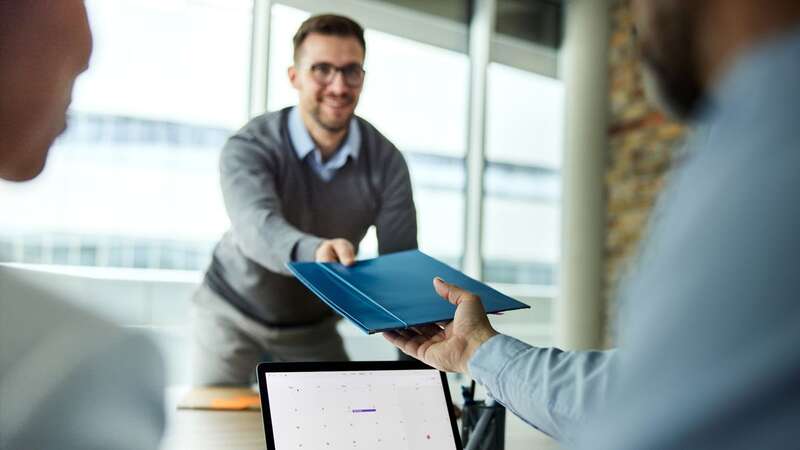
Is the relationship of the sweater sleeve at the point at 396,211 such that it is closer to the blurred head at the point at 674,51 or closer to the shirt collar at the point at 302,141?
the shirt collar at the point at 302,141

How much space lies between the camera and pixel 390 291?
1.33m

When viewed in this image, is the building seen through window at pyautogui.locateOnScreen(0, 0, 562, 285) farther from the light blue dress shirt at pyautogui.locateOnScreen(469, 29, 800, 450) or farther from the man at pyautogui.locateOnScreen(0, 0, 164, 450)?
the light blue dress shirt at pyautogui.locateOnScreen(469, 29, 800, 450)

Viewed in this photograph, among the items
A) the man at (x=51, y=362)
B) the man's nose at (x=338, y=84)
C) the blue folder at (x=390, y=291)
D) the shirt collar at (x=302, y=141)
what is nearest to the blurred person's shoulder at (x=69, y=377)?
the man at (x=51, y=362)

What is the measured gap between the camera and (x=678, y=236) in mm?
391

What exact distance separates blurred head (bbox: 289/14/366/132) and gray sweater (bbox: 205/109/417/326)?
98mm

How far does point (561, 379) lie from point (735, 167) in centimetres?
65

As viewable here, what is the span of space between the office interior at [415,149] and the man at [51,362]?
62mm

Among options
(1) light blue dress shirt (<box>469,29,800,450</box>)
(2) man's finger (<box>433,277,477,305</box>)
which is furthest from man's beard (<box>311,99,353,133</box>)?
(1) light blue dress shirt (<box>469,29,800,450</box>)

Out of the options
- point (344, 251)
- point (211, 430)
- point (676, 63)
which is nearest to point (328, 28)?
point (344, 251)

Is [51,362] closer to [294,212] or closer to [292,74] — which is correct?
[294,212]

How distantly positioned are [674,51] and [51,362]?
0.71m

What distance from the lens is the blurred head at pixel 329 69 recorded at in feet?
6.70

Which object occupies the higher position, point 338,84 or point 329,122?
point 338,84

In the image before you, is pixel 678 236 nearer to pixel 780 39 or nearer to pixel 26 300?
pixel 780 39
